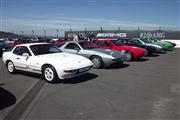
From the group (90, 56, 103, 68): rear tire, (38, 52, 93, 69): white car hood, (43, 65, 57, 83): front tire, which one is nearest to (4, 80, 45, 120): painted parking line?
(43, 65, 57, 83): front tire

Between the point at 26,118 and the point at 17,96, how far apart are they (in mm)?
1698

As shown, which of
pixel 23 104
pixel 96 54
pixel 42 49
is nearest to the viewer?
pixel 23 104

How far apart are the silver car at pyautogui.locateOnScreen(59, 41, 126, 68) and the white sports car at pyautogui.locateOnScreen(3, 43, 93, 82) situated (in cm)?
203

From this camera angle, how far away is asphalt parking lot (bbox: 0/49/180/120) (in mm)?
4508

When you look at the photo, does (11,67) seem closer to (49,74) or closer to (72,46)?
(49,74)

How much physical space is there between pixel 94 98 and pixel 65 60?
2.28 m

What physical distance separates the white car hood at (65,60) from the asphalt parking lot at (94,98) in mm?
623

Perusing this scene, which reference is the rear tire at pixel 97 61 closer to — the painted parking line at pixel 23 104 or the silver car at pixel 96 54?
the silver car at pixel 96 54

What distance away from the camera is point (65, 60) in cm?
738

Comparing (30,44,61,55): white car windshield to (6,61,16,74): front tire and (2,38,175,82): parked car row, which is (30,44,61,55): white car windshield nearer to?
(2,38,175,82): parked car row

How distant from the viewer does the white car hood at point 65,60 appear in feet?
23.4

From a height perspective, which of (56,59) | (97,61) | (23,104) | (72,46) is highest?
(72,46)

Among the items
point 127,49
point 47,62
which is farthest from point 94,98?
point 127,49

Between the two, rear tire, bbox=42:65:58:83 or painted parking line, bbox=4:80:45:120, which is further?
rear tire, bbox=42:65:58:83
